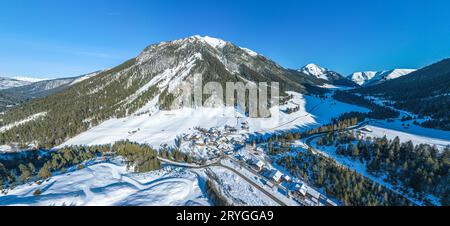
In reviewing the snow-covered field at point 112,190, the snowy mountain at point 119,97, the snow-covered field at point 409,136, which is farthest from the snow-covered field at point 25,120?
the snow-covered field at point 409,136

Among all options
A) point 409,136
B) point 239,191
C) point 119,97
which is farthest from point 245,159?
point 119,97

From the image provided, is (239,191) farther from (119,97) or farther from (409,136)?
(119,97)

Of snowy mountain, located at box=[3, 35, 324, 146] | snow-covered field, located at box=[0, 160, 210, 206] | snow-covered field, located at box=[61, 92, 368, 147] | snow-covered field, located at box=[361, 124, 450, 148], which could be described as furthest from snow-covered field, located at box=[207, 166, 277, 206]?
snowy mountain, located at box=[3, 35, 324, 146]

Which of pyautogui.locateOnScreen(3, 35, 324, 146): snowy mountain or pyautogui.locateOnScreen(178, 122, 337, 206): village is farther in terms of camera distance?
pyautogui.locateOnScreen(3, 35, 324, 146): snowy mountain

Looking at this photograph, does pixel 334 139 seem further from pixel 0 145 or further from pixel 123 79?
pixel 123 79

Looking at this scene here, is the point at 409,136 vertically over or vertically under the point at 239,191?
over

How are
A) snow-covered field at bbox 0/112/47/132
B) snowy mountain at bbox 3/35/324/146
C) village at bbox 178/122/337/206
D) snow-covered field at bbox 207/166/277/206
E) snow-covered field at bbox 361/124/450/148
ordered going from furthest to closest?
1. snow-covered field at bbox 0/112/47/132
2. snowy mountain at bbox 3/35/324/146
3. snow-covered field at bbox 361/124/450/148
4. village at bbox 178/122/337/206
5. snow-covered field at bbox 207/166/277/206

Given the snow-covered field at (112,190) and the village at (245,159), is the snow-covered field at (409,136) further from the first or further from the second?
the snow-covered field at (112,190)

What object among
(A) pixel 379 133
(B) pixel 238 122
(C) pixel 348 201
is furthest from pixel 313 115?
(C) pixel 348 201

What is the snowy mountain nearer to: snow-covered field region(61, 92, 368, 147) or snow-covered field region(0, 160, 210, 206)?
snow-covered field region(61, 92, 368, 147)
